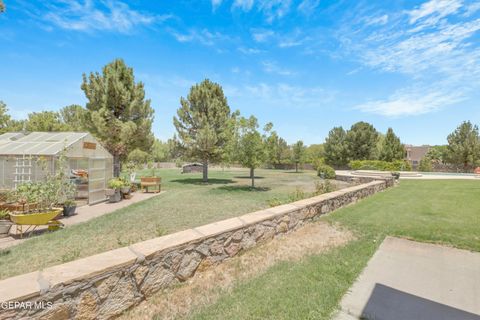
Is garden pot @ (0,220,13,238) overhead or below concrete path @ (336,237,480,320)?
below

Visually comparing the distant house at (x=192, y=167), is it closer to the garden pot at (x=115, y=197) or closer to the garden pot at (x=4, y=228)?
the garden pot at (x=115, y=197)

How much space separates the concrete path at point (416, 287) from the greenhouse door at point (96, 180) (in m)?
12.1

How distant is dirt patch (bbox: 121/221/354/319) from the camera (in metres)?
2.56

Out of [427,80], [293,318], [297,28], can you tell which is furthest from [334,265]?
[427,80]

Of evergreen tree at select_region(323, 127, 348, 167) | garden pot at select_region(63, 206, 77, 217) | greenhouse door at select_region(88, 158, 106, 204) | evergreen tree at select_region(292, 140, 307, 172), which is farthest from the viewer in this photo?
evergreen tree at select_region(323, 127, 348, 167)

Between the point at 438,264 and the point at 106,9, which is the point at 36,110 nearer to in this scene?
the point at 106,9

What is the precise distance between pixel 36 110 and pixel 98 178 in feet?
91.7

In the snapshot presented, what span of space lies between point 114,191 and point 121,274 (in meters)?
10.5

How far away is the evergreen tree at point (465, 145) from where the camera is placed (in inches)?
1233

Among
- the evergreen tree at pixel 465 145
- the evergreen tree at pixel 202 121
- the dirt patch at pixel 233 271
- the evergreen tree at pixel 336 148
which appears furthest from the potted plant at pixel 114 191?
the evergreen tree at pixel 465 145

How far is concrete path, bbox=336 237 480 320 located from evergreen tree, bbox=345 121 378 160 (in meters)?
40.1

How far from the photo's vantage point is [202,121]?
1867 cm

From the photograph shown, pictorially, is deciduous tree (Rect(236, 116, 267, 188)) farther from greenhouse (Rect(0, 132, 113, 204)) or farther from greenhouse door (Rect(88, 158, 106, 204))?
greenhouse (Rect(0, 132, 113, 204))

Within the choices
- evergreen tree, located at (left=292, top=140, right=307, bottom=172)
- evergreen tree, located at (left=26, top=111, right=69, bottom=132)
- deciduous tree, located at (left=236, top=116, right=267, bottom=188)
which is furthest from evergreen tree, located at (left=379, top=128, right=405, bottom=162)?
evergreen tree, located at (left=26, top=111, right=69, bottom=132)
